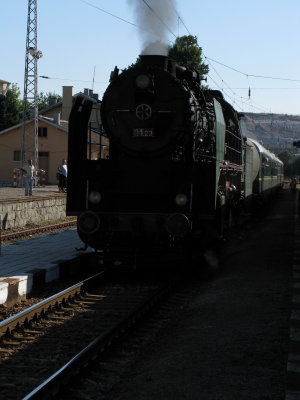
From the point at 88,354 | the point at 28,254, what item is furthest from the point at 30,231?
the point at 88,354

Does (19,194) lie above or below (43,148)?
below

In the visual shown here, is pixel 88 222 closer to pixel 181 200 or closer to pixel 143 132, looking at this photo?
pixel 181 200

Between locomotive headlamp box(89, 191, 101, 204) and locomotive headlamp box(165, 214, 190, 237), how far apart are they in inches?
51.9

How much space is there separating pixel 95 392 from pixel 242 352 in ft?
5.24

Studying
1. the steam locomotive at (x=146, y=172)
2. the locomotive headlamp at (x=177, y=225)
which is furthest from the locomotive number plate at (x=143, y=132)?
the locomotive headlamp at (x=177, y=225)

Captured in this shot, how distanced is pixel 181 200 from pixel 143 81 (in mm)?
2047

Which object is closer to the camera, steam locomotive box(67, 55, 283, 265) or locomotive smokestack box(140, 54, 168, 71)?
steam locomotive box(67, 55, 283, 265)

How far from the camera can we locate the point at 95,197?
10305mm

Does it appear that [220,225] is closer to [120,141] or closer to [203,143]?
[203,143]

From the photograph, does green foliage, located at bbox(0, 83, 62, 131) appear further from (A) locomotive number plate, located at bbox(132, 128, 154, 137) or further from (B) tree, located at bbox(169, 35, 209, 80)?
(A) locomotive number plate, located at bbox(132, 128, 154, 137)

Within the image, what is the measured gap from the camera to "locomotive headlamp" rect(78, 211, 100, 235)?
1000 centimetres

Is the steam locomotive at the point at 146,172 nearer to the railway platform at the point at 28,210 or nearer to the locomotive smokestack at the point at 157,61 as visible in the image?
the locomotive smokestack at the point at 157,61

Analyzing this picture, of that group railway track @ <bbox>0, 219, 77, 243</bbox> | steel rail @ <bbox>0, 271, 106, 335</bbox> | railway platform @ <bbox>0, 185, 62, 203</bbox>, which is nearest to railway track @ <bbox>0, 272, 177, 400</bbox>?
steel rail @ <bbox>0, 271, 106, 335</bbox>

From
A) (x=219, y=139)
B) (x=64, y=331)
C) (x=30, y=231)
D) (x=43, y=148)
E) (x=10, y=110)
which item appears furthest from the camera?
(x=10, y=110)
